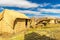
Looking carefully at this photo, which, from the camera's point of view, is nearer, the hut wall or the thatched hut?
the thatched hut

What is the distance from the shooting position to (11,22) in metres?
38.4

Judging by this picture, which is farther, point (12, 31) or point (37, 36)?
point (12, 31)

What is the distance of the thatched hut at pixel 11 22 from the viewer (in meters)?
35.6

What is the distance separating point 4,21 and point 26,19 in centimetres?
671

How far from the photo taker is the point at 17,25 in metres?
38.8

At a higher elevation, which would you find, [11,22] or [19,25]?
[11,22]

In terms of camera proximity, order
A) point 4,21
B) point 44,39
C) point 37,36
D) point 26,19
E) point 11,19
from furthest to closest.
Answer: point 26,19, point 11,19, point 4,21, point 37,36, point 44,39

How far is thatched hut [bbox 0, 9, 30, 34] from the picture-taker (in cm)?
3565

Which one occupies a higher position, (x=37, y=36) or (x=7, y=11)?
(x=7, y=11)

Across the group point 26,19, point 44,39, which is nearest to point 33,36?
point 44,39

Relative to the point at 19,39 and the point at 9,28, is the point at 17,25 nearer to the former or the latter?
the point at 9,28

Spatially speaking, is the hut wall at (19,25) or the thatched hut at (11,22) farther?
the hut wall at (19,25)

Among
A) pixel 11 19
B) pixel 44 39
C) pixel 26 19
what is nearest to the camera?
pixel 44 39

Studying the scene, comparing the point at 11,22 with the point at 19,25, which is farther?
the point at 19,25
